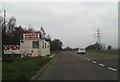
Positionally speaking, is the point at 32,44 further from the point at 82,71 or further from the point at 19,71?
the point at 82,71

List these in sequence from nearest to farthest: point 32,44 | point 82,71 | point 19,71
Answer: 1. point 19,71
2. point 82,71
3. point 32,44

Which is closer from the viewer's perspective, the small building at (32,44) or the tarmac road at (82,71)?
the tarmac road at (82,71)

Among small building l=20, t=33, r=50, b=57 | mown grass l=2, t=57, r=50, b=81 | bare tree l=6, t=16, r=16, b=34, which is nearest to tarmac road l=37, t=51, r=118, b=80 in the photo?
mown grass l=2, t=57, r=50, b=81

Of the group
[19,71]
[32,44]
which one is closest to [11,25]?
[32,44]

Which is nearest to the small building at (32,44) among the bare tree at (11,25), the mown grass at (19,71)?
the mown grass at (19,71)

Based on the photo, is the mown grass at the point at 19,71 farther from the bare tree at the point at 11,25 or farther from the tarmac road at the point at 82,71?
the bare tree at the point at 11,25

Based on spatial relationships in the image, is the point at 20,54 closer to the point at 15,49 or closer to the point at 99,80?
the point at 15,49

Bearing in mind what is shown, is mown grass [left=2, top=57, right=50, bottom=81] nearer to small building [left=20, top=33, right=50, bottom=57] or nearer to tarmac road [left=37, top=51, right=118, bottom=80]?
tarmac road [left=37, top=51, right=118, bottom=80]

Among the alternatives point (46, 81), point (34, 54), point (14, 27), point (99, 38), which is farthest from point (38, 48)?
point (99, 38)

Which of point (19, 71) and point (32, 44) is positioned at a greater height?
point (32, 44)

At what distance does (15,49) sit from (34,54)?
2905 mm

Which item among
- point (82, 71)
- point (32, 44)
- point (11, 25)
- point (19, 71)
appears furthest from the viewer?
point (11, 25)

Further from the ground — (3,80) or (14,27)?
(14,27)

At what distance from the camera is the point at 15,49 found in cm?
4134
